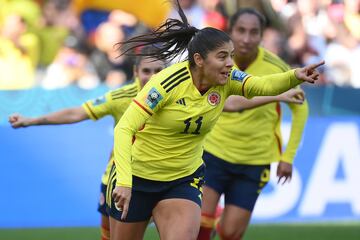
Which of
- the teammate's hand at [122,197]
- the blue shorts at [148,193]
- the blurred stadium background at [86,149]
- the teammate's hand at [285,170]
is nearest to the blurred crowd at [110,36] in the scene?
the blurred stadium background at [86,149]

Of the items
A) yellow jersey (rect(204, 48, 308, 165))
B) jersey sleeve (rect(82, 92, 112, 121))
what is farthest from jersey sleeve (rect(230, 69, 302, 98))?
yellow jersey (rect(204, 48, 308, 165))

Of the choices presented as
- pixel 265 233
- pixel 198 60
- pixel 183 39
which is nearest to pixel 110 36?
pixel 265 233

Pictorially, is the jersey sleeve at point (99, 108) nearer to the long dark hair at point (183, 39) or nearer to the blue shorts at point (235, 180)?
the long dark hair at point (183, 39)

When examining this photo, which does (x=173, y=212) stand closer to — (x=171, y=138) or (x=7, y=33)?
(x=171, y=138)

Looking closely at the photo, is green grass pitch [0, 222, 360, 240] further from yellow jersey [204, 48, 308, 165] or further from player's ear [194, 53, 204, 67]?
player's ear [194, 53, 204, 67]

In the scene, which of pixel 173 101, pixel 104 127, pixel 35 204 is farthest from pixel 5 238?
pixel 173 101

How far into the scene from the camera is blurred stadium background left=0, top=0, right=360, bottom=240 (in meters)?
12.1

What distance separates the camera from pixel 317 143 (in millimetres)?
12805

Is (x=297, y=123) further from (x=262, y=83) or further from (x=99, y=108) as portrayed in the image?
(x=262, y=83)

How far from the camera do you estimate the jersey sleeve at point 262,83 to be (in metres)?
6.86

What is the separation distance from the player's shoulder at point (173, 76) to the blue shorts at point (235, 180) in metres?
2.26

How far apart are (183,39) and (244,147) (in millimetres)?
2156

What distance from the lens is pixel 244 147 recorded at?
915 cm

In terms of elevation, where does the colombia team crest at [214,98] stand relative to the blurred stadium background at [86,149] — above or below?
above
